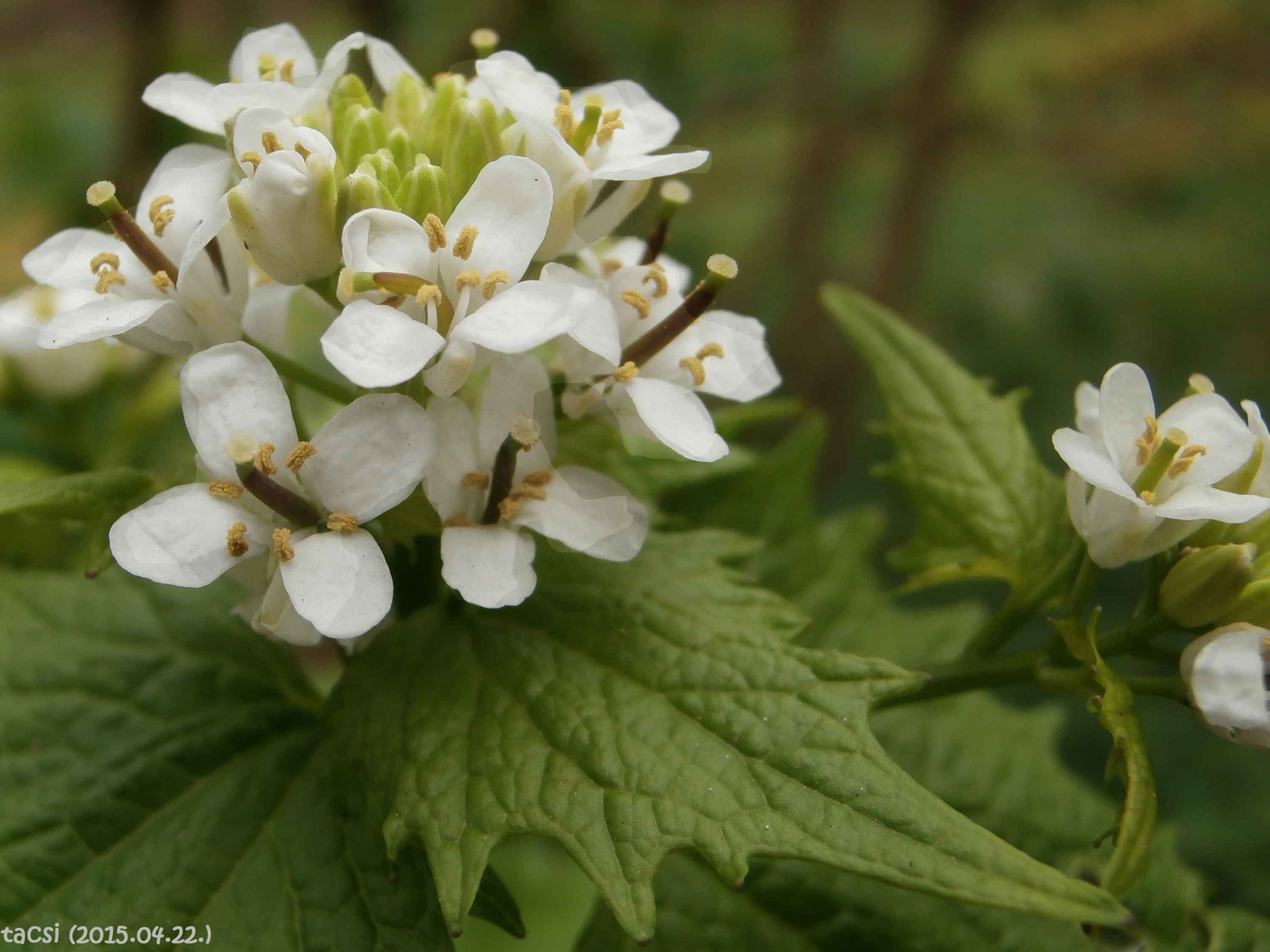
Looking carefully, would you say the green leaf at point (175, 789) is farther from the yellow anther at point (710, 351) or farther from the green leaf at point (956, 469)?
the green leaf at point (956, 469)

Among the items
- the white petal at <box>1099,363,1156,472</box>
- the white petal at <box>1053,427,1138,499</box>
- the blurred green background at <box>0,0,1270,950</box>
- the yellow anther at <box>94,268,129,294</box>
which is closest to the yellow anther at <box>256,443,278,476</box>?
the yellow anther at <box>94,268,129,294</box>

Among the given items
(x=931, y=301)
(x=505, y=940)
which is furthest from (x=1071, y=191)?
(x=505, y=940)

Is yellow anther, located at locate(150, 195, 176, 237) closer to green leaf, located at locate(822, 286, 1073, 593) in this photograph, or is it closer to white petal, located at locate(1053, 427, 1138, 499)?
green leaf, located at locate(822, 286, 1073, 593)

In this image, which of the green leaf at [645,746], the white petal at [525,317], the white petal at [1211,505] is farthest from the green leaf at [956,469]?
the white petal at [525,317]

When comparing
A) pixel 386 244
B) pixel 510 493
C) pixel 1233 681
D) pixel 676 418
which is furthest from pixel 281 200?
pixel 1233 681

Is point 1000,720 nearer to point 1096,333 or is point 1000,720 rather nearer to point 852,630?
point 852,630

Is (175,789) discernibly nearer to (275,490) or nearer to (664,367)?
(275,490)
